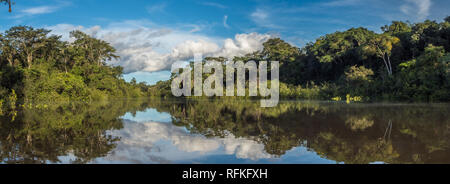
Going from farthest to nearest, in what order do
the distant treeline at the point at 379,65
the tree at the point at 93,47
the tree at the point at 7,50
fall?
1. the tree at the point at 93,47
2. the tree at the point at 7,50
3. the distant treeline at the point at 379,65

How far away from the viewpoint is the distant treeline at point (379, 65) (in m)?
18.0

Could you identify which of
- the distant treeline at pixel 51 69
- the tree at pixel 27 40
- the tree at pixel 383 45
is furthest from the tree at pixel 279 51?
the tree at pixel 27 40

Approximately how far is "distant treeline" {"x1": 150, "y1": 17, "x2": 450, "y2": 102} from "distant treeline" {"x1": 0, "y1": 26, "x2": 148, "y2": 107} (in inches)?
785

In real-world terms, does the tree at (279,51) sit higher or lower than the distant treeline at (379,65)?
higher

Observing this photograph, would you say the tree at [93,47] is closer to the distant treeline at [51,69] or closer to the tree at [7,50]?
the distant treeline at [51,69]

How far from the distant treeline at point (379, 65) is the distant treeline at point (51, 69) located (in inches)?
785

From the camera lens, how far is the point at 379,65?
1109 inches

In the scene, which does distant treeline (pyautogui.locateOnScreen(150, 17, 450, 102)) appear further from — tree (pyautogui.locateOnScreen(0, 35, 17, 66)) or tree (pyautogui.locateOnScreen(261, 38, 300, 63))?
tree (pyautogui.locateOnScreen(0, 35, 17, 66))

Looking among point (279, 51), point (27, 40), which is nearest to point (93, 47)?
point (27, 40)

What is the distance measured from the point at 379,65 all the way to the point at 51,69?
3255 cm

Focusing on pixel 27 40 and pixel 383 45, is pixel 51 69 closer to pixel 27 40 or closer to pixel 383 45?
pixel 27 40

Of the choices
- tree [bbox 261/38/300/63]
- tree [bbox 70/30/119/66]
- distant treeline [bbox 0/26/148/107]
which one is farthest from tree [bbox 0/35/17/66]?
tree [bbox 261/38/300/63]
